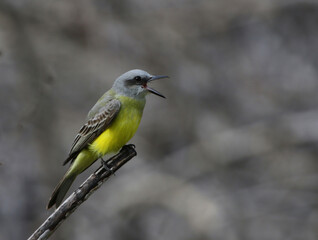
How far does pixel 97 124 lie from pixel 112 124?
17 cm

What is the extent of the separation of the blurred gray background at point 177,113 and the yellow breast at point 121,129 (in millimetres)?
3115

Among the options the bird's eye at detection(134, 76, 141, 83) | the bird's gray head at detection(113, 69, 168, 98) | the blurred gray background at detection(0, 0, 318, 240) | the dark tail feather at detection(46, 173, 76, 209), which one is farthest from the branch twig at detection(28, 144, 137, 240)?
the blurred gray background at detection(0, 0, 318, 240)

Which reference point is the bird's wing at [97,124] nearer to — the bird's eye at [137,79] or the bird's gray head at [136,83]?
the bird's gray head at [136,83]

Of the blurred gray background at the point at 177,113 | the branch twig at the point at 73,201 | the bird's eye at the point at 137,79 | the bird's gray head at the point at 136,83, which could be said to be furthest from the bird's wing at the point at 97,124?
the blurred gray background at the point at 177,113

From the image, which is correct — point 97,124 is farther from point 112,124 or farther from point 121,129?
point 121,129

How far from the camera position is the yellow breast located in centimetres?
638

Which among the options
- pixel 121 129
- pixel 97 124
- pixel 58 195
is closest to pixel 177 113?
pixel 97 124

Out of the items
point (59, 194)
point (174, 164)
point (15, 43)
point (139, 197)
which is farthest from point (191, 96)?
point (59, 194)

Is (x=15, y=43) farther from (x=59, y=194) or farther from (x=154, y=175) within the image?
(x=59, y=194)

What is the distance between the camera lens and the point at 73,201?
16.8ft

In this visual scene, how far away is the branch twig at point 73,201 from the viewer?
16.2 ft

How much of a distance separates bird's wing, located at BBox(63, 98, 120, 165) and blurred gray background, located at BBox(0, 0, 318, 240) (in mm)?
2931

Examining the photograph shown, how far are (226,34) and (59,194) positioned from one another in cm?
765

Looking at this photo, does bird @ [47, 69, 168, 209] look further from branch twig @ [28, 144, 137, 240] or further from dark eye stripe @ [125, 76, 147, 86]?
branch twig @ [28, 144, 137, 240]
